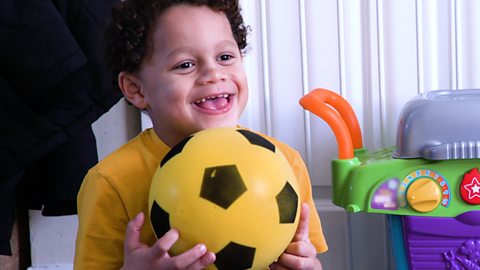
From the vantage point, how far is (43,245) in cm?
153

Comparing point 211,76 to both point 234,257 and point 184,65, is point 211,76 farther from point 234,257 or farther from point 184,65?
point 234,257

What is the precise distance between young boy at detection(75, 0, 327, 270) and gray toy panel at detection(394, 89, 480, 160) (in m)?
0.26

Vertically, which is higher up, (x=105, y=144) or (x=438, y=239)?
(x=105, y=144)

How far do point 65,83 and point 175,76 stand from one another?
0.35 metres

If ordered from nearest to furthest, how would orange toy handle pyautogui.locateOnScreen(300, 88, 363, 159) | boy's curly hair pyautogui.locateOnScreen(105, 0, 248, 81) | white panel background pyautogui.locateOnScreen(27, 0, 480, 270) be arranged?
boy's curly hair pyautogui.locateOnScreen(105, 0, 248, 81) < orange toy handle pyautogui.locateOnScreen(300, 88, 363, 159) < white panel background pyautogui.locateOnScreen(27, 0, 480, 270)

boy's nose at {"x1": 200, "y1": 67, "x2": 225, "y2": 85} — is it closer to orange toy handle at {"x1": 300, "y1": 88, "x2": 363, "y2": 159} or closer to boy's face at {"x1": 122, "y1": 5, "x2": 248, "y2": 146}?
boy's face at {"x1": 122, "y1": 5, "x2": 248, "y2": 146}

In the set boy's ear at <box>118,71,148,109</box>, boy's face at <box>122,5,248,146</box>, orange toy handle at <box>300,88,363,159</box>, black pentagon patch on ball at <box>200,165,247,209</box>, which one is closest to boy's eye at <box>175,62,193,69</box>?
boy's face at <box>122,5,248,146</box>

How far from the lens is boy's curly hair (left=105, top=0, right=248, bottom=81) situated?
974 mm

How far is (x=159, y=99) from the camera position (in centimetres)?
95

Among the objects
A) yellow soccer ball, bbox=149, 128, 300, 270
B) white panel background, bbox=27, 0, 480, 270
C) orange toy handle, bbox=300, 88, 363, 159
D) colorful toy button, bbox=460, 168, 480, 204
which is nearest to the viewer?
yellow soccer ball, bbox=149, 128, 300, 270

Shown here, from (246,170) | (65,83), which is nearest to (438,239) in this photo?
(246,170)

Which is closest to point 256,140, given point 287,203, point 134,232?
point 287,203

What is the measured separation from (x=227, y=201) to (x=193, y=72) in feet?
0.83

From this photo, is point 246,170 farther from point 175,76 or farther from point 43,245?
point 43,245
